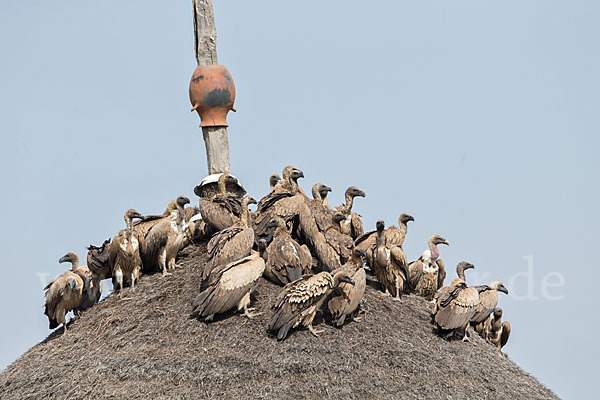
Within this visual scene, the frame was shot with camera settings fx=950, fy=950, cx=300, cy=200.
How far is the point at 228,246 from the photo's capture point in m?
16.1

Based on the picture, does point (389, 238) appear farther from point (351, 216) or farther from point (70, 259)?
point (70, 259)

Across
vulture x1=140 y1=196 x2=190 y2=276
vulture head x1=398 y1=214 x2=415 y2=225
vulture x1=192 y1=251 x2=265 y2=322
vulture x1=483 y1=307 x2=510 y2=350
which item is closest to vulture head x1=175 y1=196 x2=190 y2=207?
vulture x1=140 y1=196 x2=190 y2=276

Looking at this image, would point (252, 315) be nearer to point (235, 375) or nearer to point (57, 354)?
point (235, 375)

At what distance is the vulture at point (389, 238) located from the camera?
59.9ft

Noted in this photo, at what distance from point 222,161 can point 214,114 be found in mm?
991

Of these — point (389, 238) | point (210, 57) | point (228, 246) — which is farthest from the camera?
point (210, 57)

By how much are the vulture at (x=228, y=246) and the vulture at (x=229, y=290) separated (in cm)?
49

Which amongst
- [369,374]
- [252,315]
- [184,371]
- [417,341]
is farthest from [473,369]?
[184,371]

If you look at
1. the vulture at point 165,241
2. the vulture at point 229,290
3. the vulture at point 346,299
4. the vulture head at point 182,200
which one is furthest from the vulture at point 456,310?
the vulture head at point 182,200

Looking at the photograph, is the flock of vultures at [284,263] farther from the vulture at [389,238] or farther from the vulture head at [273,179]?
the vulture head at [273,179]

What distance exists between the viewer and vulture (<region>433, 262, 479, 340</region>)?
53.3 feet

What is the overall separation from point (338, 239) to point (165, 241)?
3.21 metres

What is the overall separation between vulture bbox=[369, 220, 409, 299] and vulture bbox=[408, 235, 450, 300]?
1.13 m

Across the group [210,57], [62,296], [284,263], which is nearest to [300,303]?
[284,263]
